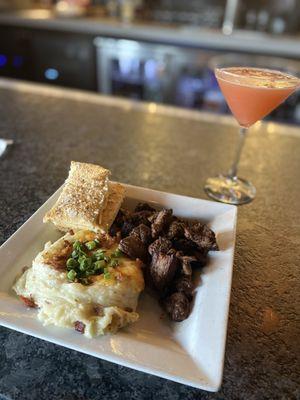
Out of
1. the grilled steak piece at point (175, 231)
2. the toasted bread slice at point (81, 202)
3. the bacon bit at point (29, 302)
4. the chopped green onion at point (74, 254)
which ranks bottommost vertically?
the bacon bit at point (29, 302)

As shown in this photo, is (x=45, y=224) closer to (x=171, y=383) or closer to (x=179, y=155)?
(x=171, y=383)

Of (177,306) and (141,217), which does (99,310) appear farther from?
(141,217)

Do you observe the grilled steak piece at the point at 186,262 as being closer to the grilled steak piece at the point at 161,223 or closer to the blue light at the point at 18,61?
the grilled steak piece at the point at 161,223

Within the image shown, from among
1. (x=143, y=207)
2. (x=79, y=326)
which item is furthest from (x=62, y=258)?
(x=143, y=207)

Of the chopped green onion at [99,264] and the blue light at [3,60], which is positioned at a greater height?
the chopped green onion at [99,264]

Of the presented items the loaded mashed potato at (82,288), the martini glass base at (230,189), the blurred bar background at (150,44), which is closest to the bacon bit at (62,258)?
the loaded mashed potato at (82,288)

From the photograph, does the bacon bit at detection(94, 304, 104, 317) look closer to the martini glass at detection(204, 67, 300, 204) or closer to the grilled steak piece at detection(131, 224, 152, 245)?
the grilled steak piece at detection(131, 224, 152, 245)

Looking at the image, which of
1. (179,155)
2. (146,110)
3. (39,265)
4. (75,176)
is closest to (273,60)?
(146,110)
